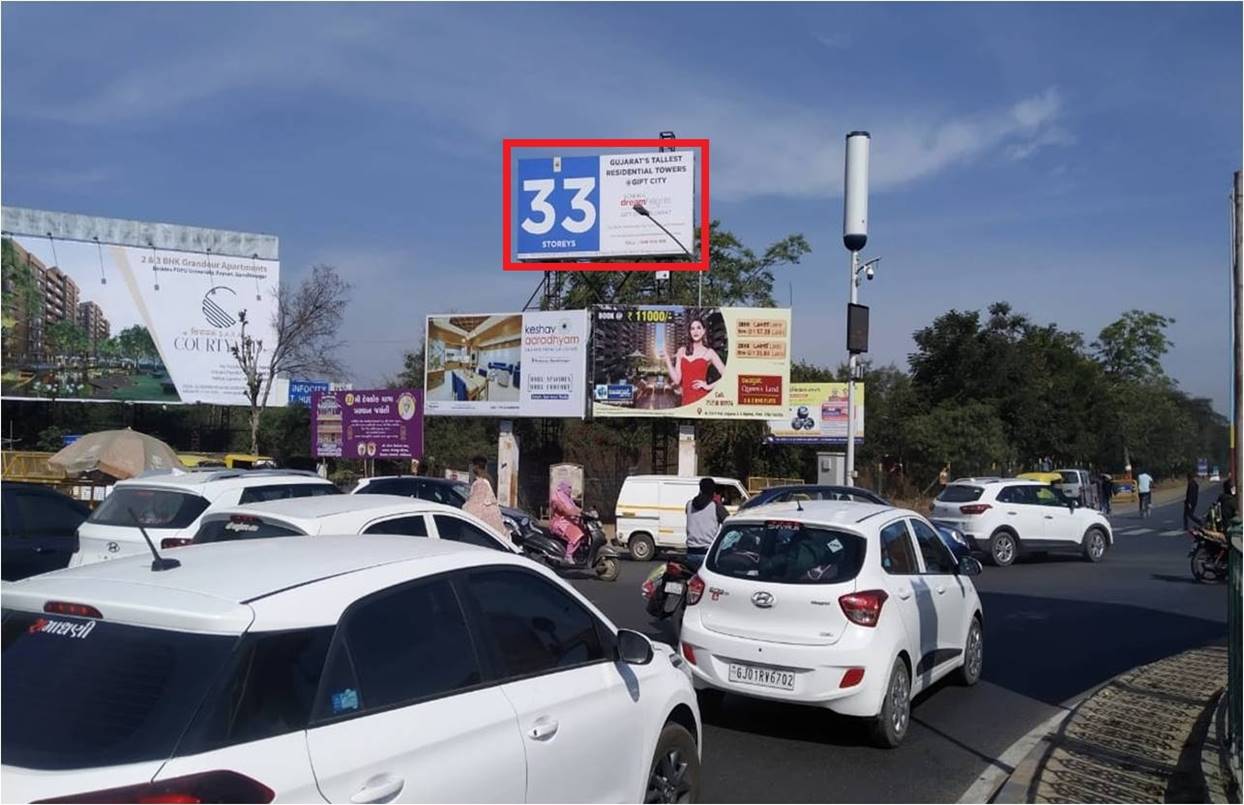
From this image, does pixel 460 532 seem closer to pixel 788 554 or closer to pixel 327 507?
pixel 327 507

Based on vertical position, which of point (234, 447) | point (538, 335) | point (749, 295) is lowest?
point (234, 447)

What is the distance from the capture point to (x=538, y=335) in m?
30.8

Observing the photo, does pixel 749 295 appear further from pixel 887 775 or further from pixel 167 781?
pixel 167 781

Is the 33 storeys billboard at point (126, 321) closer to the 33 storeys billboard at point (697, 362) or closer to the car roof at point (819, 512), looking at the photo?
the 33 storeys billboard at point (697, 362)

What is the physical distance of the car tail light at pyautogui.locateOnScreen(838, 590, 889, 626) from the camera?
7.54m

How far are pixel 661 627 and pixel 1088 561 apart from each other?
504 inches

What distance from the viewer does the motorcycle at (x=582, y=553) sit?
1797 cm

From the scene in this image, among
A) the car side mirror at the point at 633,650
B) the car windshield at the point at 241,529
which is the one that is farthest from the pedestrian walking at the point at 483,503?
the car side mirror at the point at 633,650

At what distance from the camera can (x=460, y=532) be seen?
1005 centimetres

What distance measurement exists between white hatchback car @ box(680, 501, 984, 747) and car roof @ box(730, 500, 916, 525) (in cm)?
2

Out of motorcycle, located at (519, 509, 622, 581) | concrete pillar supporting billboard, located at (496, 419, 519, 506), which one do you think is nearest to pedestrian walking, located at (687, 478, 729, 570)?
motorcycle, located at (519, 509, 622, 581)

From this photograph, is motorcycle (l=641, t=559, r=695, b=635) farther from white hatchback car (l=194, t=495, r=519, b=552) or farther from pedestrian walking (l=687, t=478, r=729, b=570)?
pedestrian walking (l=687, t=478, r=729, b=570)

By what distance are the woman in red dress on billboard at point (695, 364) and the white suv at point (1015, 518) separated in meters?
9.54

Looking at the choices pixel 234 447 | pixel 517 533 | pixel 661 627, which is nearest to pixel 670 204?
pixel 517 533
